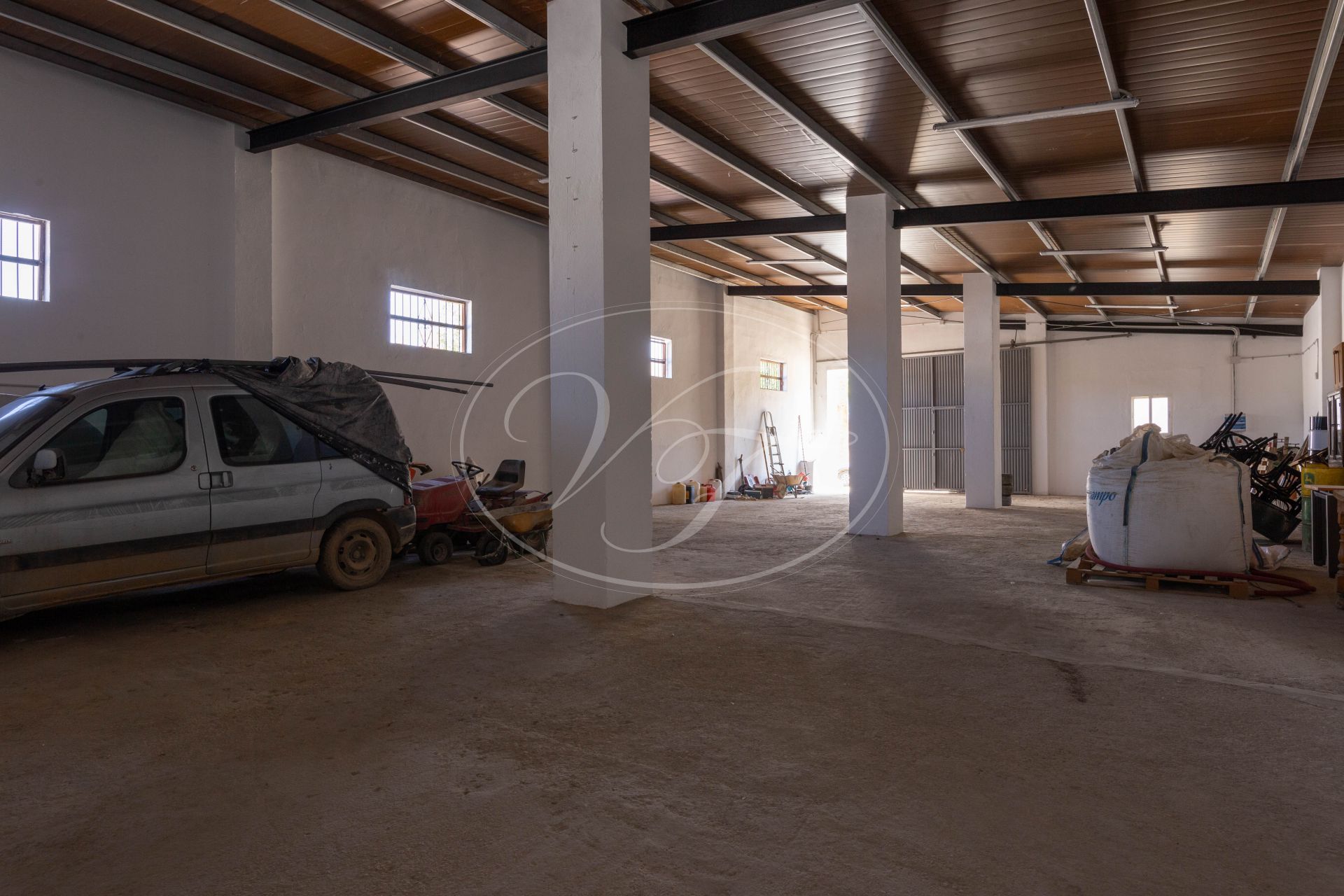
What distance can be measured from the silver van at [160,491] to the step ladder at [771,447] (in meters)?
13.9

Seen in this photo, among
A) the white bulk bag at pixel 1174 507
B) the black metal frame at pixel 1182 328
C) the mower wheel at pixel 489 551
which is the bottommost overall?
the mower wheel at pixel 489 551

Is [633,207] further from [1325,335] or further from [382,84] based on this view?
[1325,335]

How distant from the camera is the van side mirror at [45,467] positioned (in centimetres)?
510

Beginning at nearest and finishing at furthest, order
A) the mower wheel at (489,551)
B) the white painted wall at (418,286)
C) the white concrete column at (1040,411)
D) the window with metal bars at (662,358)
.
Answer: the mower wheel at (489,551) → the white painted wall at (418,286) → the window with metal bars at (662,358) → the white concrete column at (1040,411)

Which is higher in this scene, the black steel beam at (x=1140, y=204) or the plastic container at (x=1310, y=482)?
the black steel beam at (x=1140, y=204)

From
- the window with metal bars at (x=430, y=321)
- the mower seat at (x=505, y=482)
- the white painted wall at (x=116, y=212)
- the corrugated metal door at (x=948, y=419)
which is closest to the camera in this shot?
the white painted wall at (x=116, y=212)

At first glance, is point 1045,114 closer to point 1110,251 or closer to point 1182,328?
point 1110,251

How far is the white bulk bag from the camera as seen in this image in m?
6.96

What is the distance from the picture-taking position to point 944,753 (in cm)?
350

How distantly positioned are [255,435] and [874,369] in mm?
7927

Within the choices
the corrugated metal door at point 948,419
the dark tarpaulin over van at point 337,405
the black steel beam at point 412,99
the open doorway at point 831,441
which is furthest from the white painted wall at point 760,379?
the dark tarpaulin over van at point 337,405

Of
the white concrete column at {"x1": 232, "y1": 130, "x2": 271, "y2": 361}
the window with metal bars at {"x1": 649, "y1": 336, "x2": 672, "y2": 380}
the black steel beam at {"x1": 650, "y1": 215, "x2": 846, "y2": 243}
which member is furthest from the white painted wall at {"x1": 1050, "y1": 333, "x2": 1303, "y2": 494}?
the white concrete column at {"x1": 232, "y1": 130, "x2": 271, "y2": 361}

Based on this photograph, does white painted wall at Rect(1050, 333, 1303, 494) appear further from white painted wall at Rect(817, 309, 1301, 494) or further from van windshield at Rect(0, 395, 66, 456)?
van windshield at Rect(0, 395, 66, 456)

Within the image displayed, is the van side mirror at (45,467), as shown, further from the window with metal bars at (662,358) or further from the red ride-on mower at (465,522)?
the window with metal bars at (662,358)
